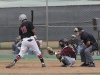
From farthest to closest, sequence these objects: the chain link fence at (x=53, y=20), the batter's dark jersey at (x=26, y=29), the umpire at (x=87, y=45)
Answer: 1. the chain link fence at (x=53, y=20)
2. the umpire at (x=87, y=45)
3. the batter's dark jersey at (x=26, y=29)

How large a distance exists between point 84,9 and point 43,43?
2.94 m

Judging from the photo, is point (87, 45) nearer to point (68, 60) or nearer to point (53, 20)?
point (68, 60)

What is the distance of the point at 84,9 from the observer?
897 inches

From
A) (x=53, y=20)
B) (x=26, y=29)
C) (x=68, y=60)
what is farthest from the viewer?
(x=53, y=20)

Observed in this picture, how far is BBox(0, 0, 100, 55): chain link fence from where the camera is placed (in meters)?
22.6

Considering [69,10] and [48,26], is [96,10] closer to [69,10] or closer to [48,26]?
[69,10]

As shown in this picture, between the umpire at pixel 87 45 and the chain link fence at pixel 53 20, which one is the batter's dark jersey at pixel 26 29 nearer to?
the umpire at pixel 87 45

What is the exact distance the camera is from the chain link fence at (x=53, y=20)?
74.2 ft

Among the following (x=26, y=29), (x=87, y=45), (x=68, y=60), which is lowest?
(x=68, y=60)

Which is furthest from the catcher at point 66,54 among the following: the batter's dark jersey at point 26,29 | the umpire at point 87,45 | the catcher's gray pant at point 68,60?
the batter's dark jersey at point 26,29

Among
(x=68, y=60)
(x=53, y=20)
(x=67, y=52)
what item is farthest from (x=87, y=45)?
(x=53, y=20)

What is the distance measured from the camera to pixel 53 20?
22734mm

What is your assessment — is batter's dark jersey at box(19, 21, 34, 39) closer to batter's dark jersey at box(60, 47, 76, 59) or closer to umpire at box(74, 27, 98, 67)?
batter's dark jersey at box(60, 47, 76, 59)

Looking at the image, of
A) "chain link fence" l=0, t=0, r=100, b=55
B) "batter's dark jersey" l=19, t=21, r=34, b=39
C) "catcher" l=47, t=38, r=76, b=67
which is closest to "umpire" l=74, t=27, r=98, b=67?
"catcher" l=47, t=38, r=76, b=67
